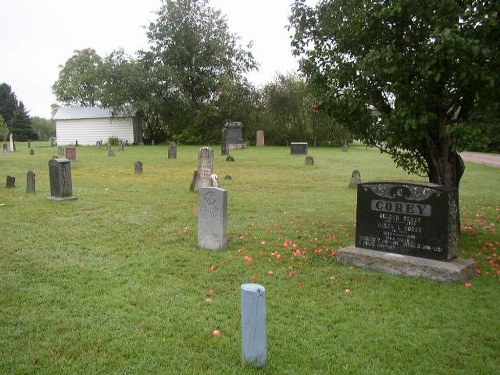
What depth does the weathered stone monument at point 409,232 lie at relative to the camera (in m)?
5.94

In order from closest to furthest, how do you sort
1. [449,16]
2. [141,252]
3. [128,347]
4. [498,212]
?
1. [128,347]
2. [449,16]
3. [141,252]
4. [498,212]

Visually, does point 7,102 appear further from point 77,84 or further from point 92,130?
point 92,130

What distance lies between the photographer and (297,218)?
993 cm

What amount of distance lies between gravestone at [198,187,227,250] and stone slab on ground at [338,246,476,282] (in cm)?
189

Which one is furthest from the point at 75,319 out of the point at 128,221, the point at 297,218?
the point at 297,218

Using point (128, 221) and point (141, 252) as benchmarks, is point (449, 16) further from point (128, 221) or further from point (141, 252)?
point (128, 221)

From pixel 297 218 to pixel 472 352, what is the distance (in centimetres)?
598

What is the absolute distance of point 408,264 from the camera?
A: 608 centimetres

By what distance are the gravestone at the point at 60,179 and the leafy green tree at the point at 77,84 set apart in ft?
185

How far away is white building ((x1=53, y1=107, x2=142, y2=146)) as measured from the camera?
46.2m

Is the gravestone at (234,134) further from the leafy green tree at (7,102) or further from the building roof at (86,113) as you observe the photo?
the leafy green tree at (7,102)

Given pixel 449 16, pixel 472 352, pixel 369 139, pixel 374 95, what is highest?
pixel 449 16

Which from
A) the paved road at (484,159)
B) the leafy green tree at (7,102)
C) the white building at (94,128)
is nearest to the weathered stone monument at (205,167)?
the paved road at (484,159)

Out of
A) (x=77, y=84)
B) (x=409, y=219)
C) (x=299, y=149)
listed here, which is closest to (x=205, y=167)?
(x=409, y=219)
